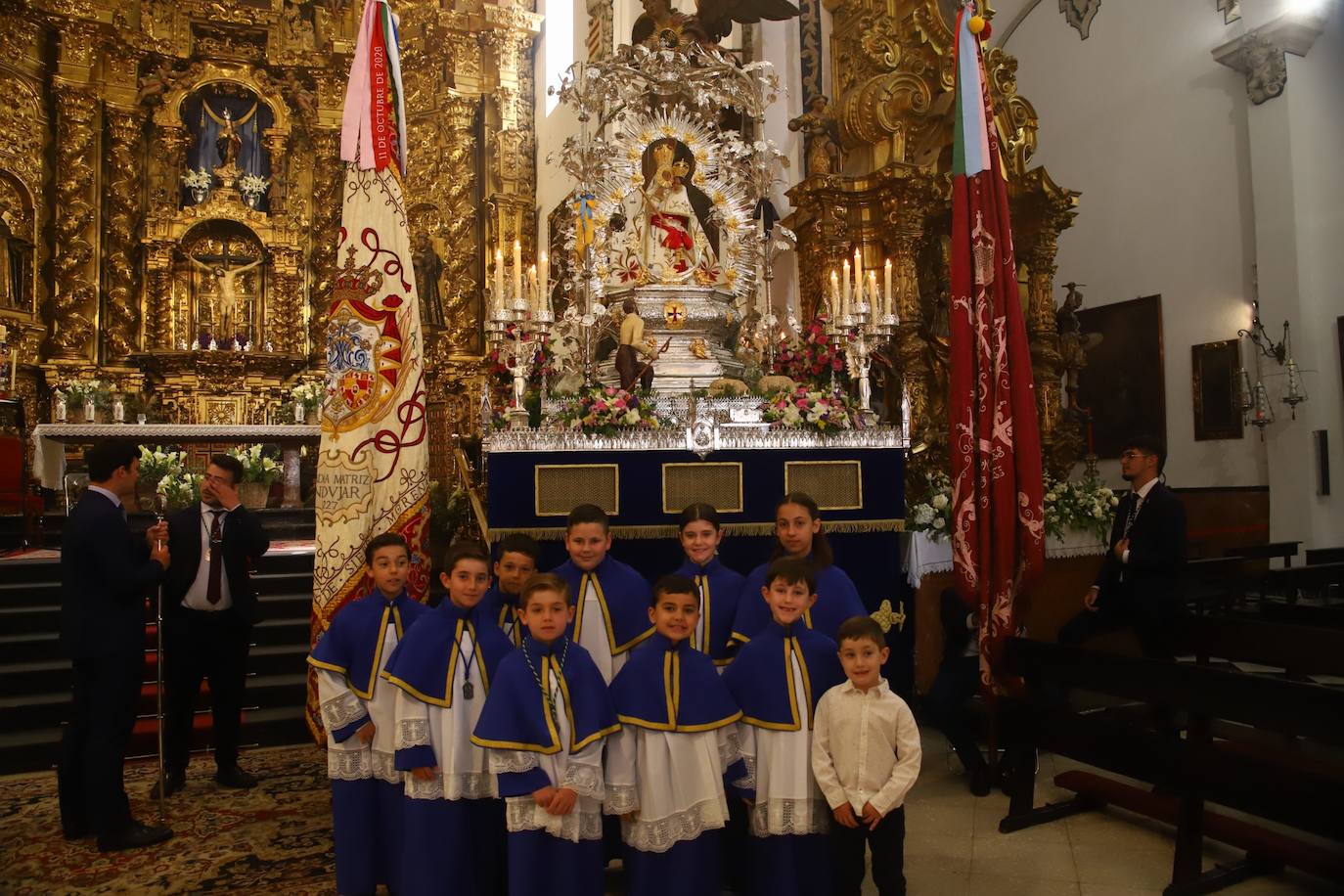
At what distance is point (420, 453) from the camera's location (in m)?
5.50

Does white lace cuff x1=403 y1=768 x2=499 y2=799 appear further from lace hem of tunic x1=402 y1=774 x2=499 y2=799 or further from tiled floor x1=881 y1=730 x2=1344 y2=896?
tiled floor x1=881 y1=730 x2=1344 y2=896

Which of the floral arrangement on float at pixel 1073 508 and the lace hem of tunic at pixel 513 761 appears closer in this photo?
the lace hem of tunic at pixel 513 761

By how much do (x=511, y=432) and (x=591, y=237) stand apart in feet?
8.77

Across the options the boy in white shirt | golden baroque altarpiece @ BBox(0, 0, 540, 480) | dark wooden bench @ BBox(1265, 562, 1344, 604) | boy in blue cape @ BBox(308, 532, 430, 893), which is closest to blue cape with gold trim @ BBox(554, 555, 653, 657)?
boy in blue cape @ BBox(308, 532, 430, 893)

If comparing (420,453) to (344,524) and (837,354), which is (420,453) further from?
(837,354)

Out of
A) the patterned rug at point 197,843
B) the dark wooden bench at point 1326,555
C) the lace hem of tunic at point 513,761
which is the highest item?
the dark wooden bench at point 1326,555

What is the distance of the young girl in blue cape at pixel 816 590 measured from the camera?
4449 millimetres

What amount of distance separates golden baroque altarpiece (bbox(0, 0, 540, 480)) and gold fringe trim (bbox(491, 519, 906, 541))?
29.1 feet

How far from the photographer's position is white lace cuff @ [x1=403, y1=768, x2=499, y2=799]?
395 cm

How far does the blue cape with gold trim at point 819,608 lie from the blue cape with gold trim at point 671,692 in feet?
2.23

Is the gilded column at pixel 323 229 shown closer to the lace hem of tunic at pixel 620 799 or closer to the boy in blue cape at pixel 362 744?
the boy in blue cape at pixel 362 744

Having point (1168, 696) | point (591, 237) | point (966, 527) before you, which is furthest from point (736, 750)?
point (591, 237)

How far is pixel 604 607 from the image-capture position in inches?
180

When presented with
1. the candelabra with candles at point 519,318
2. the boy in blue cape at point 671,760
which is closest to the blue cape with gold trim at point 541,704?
the boy in blue cape at point 671,760
